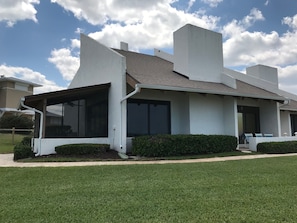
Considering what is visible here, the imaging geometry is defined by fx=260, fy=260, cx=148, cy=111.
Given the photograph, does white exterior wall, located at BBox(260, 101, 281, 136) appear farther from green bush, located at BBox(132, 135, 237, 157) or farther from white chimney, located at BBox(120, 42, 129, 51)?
white chimney, located at BBox(120, 42, 129, 51)

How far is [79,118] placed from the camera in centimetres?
1442

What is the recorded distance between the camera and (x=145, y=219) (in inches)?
154

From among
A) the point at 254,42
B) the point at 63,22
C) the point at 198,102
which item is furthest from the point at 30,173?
the point at 254,42

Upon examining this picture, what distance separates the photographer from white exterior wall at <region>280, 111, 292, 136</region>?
2064 cm

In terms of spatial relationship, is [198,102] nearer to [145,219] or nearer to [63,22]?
[63,22]

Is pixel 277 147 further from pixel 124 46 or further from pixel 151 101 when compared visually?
pixel 124 46

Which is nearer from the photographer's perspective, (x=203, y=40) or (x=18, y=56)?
(x=203, y=40)

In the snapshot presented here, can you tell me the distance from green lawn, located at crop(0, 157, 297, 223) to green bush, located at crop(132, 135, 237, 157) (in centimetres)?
375

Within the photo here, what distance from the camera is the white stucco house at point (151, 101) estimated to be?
13.5 metres

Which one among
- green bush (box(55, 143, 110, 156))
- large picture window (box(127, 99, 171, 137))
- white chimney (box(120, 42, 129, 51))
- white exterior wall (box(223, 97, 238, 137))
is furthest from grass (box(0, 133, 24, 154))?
white exterior wall (box(223, 97, 238, 137))

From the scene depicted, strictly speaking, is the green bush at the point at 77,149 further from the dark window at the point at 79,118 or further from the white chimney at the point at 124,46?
the white chimney at the point at 124,46

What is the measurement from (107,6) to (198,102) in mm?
7723

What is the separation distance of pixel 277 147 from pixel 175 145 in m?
5.93

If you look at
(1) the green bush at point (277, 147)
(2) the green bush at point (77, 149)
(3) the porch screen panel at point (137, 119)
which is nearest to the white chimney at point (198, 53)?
(3) the porch screen panel at point (137, 119)
